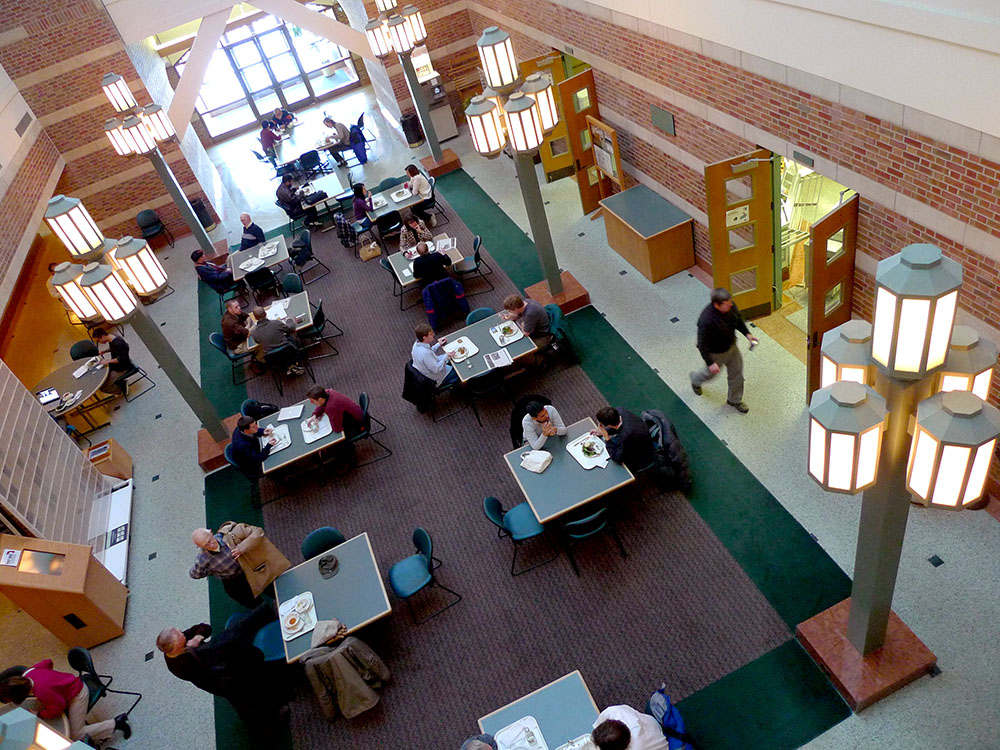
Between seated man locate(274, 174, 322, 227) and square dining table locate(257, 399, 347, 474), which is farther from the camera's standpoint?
seated man locate(274, 174, 322, 227)

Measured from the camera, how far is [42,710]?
19.7 ft

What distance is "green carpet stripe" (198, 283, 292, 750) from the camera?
6.18m

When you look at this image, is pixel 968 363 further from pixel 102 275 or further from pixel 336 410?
pixel 102 275

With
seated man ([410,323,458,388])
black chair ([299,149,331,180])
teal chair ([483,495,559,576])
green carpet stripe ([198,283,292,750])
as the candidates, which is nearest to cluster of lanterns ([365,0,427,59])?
black chair ([299,149,331,180])

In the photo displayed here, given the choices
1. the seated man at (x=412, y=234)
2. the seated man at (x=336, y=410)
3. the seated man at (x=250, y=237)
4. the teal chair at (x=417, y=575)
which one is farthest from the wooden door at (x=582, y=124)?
the teal chair at (x=417, y=575)

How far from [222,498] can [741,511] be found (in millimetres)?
6177

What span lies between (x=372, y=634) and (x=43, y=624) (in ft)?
11.7

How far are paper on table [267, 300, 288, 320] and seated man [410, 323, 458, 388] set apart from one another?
9.00 feet

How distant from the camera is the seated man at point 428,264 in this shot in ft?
32.6

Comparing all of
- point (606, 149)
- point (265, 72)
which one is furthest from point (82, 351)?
point (265, 72)

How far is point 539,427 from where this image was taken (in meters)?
6.80

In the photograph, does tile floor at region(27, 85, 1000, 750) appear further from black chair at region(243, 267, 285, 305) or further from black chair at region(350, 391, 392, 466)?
black chair at region(350, 391, 392, 466)

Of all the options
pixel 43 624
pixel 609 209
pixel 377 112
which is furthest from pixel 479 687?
pixel 377 112

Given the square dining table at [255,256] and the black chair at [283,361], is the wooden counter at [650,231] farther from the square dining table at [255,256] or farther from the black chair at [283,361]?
the square dining table at [255,256]
